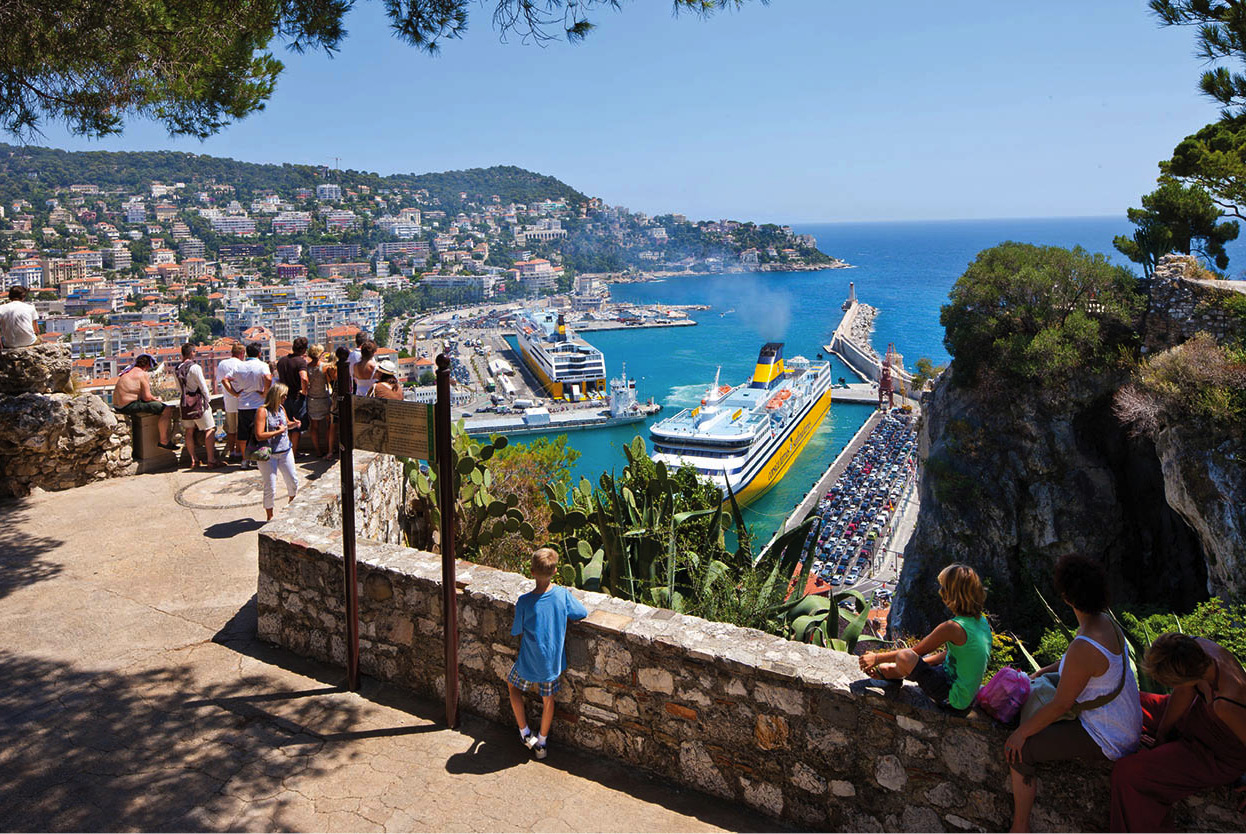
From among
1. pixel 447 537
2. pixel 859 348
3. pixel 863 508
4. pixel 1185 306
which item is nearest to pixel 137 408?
pixel 447 537

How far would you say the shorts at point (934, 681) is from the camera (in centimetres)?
241

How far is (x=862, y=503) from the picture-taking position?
3506 centimetres

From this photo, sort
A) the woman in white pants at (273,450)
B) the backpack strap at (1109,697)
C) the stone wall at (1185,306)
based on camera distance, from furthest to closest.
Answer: the stone wall at (1185,306)
the woman in white pants at (273,450)
the backpack strap at (1109,697)

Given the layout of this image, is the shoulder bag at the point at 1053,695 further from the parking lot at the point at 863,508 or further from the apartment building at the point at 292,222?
the apartment building at the point at 292,222

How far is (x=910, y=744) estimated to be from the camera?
248 cm

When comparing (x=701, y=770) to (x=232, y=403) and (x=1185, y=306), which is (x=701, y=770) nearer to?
(x=232, y=403)

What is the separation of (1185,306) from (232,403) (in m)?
17.9

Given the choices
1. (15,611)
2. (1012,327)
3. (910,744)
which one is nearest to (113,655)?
(15,611)

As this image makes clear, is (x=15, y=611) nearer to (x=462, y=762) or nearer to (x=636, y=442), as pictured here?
(x=462, y=762)

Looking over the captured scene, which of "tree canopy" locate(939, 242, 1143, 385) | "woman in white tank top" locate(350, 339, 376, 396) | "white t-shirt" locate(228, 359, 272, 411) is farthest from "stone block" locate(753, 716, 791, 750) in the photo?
"tree canopy" locate(939, 242, 1143, 385)

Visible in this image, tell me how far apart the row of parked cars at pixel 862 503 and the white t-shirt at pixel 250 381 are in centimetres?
1880

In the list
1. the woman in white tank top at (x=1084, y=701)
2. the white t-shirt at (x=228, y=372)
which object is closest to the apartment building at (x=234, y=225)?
the white t-shirt at (x=228, y=372)

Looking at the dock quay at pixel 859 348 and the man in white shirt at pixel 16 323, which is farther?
the dock quay at pixel 859 348

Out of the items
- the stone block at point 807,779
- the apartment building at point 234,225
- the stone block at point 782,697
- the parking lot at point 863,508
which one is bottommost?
the parking lot at point 863,508
